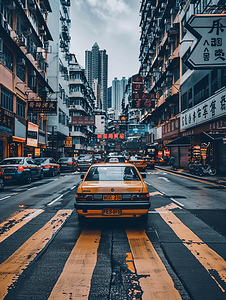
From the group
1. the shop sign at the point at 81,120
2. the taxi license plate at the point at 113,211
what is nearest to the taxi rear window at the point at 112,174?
the taxi license plate at the point at 113,211

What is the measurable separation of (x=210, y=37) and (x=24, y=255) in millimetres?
11742

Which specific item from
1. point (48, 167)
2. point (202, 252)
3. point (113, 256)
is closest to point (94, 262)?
point (113, 256)

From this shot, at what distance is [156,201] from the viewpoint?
31.4ft

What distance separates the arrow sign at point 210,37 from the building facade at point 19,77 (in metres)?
14.0

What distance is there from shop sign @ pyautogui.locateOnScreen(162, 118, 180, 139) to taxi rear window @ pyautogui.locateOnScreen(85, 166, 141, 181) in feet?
74.6

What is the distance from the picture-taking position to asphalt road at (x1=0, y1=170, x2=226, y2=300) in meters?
3.24

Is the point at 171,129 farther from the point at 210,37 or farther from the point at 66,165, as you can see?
the point at 210,37

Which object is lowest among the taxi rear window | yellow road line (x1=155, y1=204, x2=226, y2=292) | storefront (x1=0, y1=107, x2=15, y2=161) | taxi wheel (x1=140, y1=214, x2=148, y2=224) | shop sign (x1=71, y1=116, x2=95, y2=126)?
yellow road line (x1=155, y1=204, x2=226, y2=292)

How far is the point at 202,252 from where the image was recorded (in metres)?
4.53

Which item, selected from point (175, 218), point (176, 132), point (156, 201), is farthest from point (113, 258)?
point (176, 132)

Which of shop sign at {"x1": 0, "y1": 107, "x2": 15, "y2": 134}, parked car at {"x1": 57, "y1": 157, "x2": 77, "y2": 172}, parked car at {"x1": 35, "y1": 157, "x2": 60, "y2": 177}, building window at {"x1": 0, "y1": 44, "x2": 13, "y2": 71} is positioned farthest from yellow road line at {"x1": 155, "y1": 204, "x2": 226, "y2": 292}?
parked car at {"x1": 57, "y1": 157, "x2": 77, "y2": 172}

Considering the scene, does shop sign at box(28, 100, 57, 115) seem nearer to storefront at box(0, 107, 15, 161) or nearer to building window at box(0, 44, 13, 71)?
building window at box(0, 44, 13, 71)

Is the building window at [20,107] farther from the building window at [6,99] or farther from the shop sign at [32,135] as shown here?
the building window at [6,99]

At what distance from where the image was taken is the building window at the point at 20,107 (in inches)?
977
